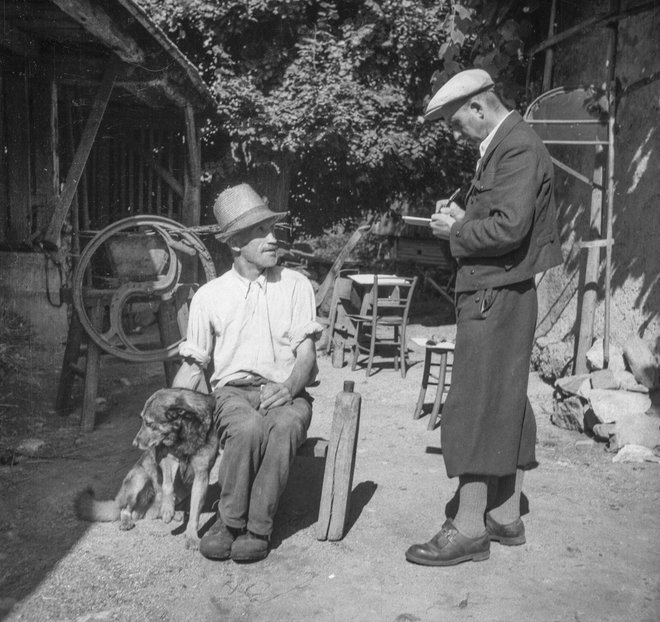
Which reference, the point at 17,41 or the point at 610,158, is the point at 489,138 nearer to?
the point at 610,158

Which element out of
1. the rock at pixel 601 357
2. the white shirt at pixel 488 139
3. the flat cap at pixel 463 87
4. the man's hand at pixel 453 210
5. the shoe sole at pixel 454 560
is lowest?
the shoe sole at pixel 454 560

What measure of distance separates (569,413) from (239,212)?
352 cm

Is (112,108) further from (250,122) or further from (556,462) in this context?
(556,462)

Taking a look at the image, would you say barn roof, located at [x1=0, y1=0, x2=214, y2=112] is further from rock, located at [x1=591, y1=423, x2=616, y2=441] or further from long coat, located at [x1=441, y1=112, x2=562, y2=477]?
rock, located at [x1=591, y1=423, x2=616, y2=441]

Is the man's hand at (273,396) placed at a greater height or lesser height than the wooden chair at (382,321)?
greater

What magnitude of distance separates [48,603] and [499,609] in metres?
1.85

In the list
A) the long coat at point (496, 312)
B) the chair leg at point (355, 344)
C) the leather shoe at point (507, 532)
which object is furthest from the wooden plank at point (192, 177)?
the leather shoe at point (507, 532)

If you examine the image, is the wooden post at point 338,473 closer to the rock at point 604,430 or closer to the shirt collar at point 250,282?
the shirt collar at point 250,282

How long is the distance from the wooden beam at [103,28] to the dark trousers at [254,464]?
11.2ft

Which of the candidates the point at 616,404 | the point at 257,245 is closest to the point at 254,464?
the point at 257,245

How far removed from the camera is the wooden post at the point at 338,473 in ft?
12.0

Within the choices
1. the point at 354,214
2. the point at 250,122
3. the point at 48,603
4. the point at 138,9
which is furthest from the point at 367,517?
the point at 354,214

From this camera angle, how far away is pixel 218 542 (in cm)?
338

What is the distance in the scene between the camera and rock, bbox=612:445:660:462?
16.8 feet
